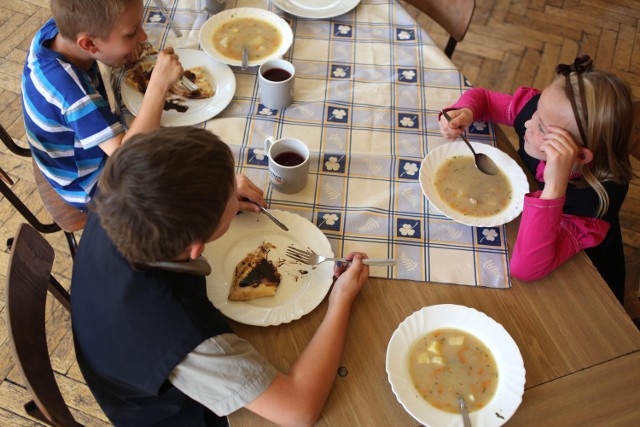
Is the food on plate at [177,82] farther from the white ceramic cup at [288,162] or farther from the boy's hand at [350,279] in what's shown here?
the boy's hand at [350,279]

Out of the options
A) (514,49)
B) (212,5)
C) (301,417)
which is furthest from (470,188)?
(514,49)

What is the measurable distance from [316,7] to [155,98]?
0.67 m

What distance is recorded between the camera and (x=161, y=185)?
775 mm

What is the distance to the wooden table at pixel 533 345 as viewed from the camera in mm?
898

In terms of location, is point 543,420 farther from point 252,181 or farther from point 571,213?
point 252,181

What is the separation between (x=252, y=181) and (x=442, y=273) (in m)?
0.51

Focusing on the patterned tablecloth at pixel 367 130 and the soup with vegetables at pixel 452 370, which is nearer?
the soup with vegetables at pixel 452 370

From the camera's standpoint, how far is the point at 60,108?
4.05 ft

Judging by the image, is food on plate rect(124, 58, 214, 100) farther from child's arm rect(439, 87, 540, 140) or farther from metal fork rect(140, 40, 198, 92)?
child's arm rect(439, 87, 540, 140)

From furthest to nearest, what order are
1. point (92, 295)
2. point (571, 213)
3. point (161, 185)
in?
1. point (571, 213)
2. point (92, 295)
3. point (161, 185)

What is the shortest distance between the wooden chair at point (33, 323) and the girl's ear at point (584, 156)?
48.9 inches

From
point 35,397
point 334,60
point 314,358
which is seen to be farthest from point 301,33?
point 35,397

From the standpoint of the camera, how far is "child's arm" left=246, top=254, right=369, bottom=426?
85cm

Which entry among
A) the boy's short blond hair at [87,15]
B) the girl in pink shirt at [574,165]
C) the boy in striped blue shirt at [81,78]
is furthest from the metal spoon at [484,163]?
the boy's short blond hair at [87,15]
